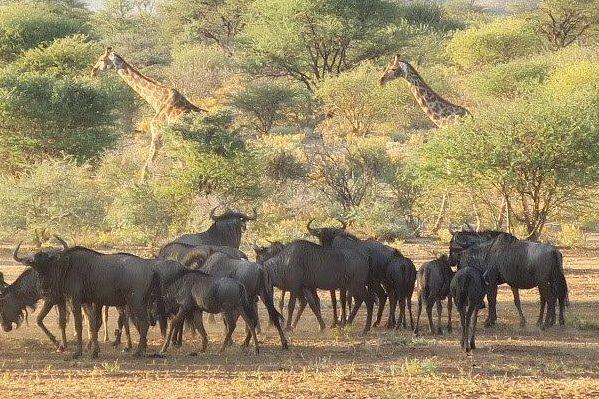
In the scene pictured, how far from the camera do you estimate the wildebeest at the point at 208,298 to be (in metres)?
11.6

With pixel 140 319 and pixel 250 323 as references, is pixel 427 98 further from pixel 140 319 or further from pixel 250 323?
pixel 140 319

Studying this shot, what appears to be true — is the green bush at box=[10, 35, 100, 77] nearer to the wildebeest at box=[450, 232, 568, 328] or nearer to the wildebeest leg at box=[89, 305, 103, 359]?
the wildebeest at box=[450, 232, 568, 328]

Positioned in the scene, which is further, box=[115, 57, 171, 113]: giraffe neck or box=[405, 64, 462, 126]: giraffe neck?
box=[405, 64, 462, 126]: giraffe neck

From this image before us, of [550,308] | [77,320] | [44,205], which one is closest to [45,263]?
[77,320]

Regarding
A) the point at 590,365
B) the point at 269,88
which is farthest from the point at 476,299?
the point at 269,88

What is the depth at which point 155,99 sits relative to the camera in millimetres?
28719

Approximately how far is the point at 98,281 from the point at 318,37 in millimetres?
32132

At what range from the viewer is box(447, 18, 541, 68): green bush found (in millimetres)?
48247

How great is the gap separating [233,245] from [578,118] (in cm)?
908

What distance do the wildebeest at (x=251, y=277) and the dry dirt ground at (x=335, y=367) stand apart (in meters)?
0.39

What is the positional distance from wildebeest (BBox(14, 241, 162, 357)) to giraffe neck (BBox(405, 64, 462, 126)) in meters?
18.1

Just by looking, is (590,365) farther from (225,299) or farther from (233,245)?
(233,245)

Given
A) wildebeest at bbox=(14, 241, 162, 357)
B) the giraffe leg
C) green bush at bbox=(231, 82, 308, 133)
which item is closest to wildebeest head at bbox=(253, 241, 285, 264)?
wildebeest at bbox=(14, 241, 162, 357)

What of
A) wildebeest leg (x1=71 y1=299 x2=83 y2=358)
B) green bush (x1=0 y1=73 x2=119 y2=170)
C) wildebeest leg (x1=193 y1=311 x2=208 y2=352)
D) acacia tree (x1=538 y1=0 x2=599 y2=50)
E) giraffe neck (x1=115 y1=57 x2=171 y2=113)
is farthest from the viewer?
acacia tree (x1=538 y1=0 x2=599 y2=50)
